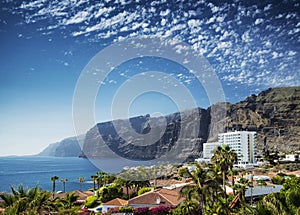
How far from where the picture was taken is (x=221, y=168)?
2952 cm

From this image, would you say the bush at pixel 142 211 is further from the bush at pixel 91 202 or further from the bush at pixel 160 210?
the bush at pixel 91 202

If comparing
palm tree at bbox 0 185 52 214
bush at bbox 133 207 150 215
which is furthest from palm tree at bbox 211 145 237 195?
palm tree at bbox 0 185 52 214

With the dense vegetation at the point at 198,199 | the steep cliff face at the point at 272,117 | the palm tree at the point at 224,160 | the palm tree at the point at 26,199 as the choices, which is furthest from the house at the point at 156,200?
the steep cliff face at the point at 272,117

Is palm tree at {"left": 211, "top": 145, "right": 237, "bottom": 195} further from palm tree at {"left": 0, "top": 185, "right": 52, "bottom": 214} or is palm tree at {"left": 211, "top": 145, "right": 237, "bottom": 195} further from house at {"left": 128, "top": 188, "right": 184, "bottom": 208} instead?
palm tree at {"left": 0, "top": 185, "right": 52, "bottom": 214}

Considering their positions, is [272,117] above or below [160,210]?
above

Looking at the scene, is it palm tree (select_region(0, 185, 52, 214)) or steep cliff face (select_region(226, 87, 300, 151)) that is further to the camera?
steep cliff face (select_region(226, 87, 300, 151))

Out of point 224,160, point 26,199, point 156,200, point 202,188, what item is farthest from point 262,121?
point 26,199

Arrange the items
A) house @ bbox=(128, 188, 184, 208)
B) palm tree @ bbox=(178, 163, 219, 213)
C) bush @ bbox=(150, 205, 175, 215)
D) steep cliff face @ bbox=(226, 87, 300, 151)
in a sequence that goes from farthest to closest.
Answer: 1. steep cliff face @ bbox=(226, 87, 300, 151)
2. house @ bbox=(128, 188, 184, 208)
3. bush @ bbox=(150, 205, 175, 215)
4. palm tree @ bbox=(178, 163, 219, 213)

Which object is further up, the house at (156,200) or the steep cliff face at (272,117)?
the steep cliff face at (272,117)

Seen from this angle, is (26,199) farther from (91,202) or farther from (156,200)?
(91,202)

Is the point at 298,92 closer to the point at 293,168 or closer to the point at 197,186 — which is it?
the point at 293,168

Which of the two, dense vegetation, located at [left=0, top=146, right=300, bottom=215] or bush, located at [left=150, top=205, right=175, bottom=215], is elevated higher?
dense vegetation, located at [left=0, top=146, right=300, bottom=215]

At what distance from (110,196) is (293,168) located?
5314cm

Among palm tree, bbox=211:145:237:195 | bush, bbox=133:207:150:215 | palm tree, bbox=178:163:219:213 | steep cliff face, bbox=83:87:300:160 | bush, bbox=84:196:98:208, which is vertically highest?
steep cliff face, bbox=83:87:300:160
